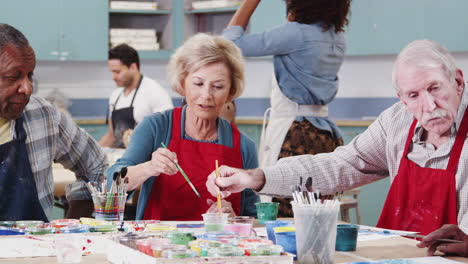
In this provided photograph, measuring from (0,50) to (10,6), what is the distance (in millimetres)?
5143

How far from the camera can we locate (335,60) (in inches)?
151

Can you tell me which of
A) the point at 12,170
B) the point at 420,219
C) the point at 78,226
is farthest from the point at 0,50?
the point at 420,219

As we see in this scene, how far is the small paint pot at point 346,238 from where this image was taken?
1.90m

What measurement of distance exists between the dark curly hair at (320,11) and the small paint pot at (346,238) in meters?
1.90

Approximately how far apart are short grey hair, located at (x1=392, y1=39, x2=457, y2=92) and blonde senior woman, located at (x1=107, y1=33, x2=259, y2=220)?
868 millimetres

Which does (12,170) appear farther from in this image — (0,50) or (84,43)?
(84,43)

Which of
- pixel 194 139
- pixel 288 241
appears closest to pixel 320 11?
pixel 194 139

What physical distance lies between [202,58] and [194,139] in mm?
312

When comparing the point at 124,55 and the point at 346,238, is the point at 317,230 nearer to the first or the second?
the point at 346,238

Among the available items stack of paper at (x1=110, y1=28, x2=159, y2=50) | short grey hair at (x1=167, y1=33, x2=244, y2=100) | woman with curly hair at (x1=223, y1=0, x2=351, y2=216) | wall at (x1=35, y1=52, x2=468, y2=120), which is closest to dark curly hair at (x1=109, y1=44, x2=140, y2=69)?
stack of paper at (x1=110, y1=28, x2=159, y2=50)

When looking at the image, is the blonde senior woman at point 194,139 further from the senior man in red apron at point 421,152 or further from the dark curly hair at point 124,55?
the dark curly hair at point 124,55

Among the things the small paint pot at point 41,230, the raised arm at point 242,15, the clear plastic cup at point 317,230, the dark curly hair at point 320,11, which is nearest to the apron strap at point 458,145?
the clear plastic cup at point 317,230

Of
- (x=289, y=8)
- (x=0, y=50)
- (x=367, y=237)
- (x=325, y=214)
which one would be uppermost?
(x=289, y=8)

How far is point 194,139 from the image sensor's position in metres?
2.90
